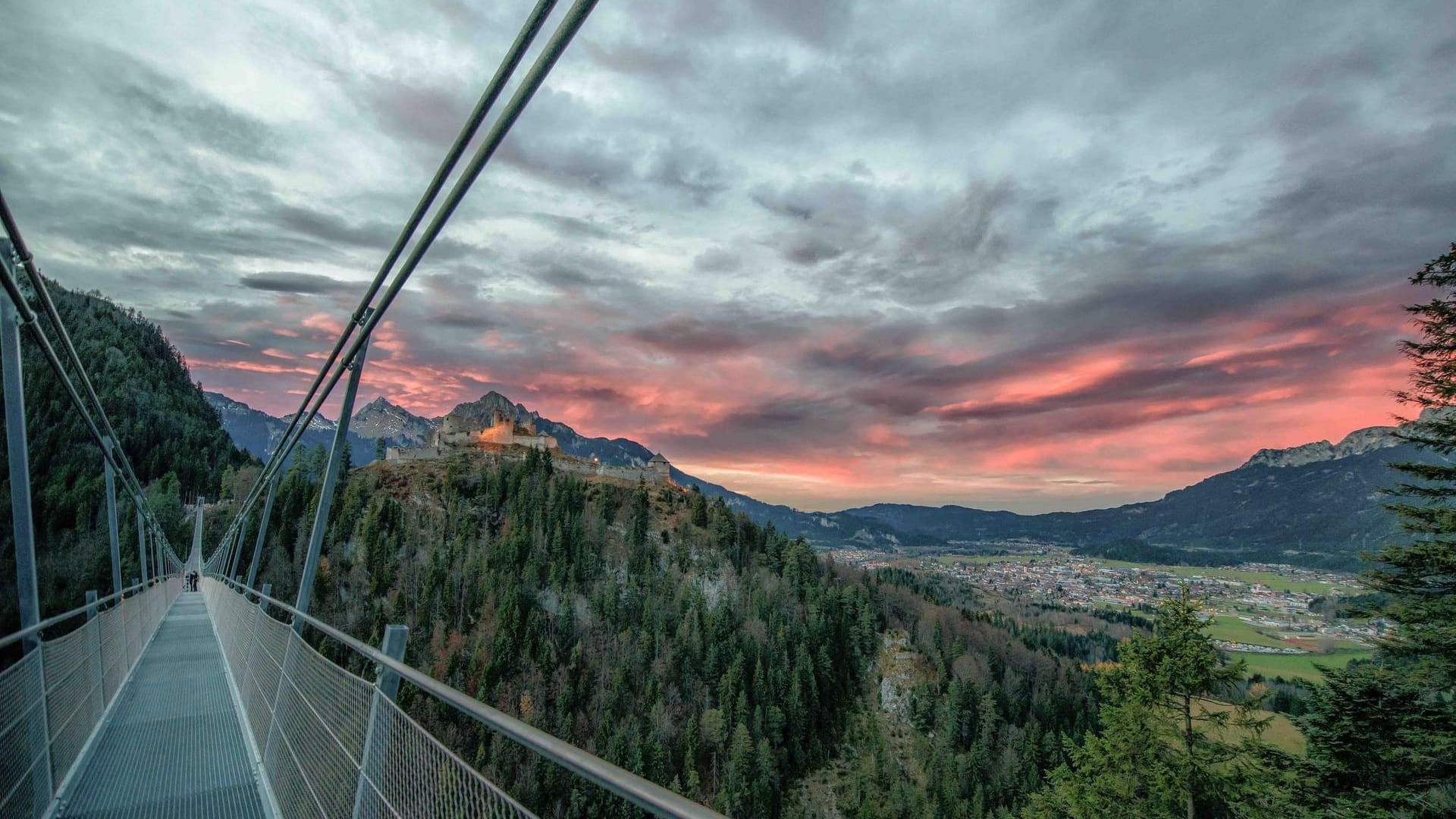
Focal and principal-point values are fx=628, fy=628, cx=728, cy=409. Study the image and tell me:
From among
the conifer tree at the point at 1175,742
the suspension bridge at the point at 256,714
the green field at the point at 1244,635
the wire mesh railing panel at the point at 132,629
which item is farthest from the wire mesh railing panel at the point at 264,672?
the green field at the point at 1244,635

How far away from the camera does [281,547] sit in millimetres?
87188

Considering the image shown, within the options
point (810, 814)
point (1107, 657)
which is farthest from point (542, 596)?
point (1107, 657)

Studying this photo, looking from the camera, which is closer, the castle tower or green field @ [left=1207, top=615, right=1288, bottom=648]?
green field @ [left=1207, top=615, right=1288, bottom=648]

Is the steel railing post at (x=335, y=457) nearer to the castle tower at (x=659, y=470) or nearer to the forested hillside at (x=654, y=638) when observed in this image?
the forested hillside at (x=654, y=638)

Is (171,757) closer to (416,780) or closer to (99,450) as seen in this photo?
(416,780)

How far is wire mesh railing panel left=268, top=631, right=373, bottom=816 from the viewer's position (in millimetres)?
3412

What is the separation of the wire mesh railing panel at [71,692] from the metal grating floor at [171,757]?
22 centimetres

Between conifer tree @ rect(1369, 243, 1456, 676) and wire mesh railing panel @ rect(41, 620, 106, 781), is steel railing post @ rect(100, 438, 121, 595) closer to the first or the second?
wire mesh railing panel @ rect(41, 620, 106, 781)

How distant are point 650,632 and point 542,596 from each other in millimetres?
17409

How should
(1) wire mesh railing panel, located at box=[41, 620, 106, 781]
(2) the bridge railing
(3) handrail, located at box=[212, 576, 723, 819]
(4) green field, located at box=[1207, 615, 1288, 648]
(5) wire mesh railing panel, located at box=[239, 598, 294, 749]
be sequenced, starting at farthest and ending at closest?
(4) green field, located at box=[1207, 615, 1288, 648] < (5) wire mesh railing panel, located at box=[239, 598, 294, 749] < (1) wire mesh railing panel, located at box=[41, 620, 106, 781] < (2) the bridge railing < (3) handrail, located at box=[212, 576, 723, 819]

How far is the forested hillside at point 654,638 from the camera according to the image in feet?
242

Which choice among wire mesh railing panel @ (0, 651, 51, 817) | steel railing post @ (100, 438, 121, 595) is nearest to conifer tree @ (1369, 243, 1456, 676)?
wire mesh railing panel @ (0, 651, 51, 817)

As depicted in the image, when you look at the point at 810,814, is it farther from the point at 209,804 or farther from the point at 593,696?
the point at 209,804

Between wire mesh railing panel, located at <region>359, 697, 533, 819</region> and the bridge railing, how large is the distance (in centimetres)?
248
